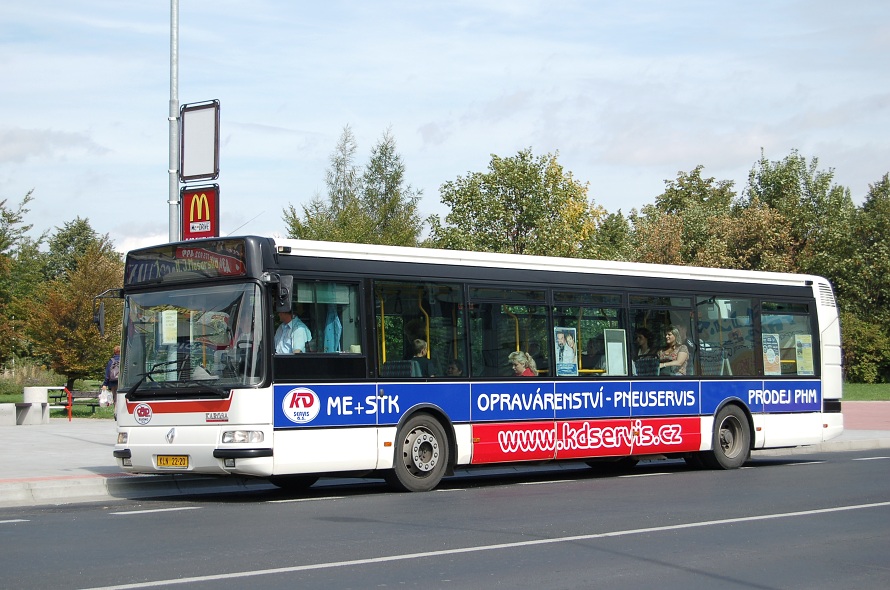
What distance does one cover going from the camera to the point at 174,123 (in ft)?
61.2

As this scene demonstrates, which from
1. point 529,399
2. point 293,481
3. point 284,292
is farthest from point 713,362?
point 284,292

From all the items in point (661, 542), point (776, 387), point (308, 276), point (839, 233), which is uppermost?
point (839, 233)

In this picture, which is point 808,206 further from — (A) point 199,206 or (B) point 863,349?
(A) point 199,206

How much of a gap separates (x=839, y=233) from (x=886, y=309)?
5.01 m

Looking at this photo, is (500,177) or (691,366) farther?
(500,177)

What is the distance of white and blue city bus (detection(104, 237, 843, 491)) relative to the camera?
13.2m

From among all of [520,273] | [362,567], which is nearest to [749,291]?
[520,273]

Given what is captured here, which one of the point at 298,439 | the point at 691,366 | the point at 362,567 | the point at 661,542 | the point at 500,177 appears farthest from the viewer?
the point at 500,177

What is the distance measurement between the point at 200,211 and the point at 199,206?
0.29 ft

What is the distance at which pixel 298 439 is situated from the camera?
43.4ft

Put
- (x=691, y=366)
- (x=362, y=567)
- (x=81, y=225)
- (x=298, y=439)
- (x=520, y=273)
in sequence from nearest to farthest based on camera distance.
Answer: (x=362, y=567), (x=298, y=439), (x=520, y=273), (x=691, y=366), (x=81, y=225)

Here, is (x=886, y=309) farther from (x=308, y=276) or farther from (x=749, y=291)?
(x=308, y=276)

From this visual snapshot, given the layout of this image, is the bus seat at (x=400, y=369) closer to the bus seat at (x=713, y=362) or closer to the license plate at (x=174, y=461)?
the license plate at (x=174, y=461)

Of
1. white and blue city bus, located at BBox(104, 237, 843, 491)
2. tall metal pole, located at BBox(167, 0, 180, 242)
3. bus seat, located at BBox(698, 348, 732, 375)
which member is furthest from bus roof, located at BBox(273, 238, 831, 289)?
tall metal pole, located at BBox(167, 0, 180, 242)
